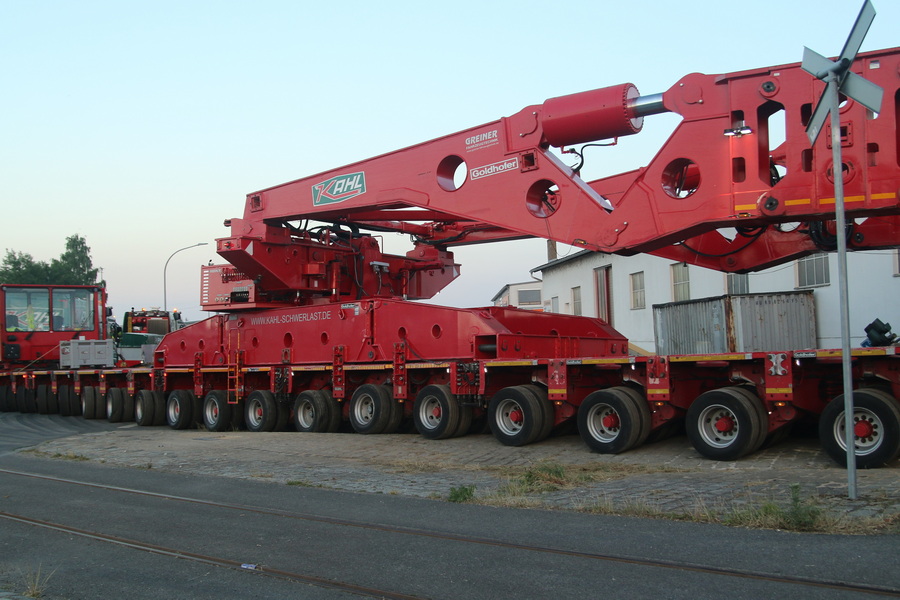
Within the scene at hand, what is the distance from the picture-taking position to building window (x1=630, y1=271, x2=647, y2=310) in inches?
1068

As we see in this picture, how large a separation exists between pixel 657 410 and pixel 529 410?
1.92m

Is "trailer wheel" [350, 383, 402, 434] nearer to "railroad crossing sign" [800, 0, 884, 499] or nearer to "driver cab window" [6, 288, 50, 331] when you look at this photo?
"railroad crossing sign" [800, 0, 884, 499]

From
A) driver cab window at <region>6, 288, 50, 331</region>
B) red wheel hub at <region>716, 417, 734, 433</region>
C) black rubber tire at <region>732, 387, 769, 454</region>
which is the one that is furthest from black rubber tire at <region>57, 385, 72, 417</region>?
A: black rubber tire at <region>732, 387, 769, 454</region>

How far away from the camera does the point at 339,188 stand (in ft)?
48.3

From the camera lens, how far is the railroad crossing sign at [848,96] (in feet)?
24.7

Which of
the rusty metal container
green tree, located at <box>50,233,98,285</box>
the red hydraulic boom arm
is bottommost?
the rusty metal container

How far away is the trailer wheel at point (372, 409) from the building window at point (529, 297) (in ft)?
137

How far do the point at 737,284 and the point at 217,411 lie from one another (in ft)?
43.6

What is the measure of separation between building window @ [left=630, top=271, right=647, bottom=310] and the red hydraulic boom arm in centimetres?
1213

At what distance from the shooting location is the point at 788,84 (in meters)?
9.20

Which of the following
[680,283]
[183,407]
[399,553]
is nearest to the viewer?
[399,553]

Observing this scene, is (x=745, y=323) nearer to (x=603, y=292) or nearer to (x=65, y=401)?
(x=603, y=292)

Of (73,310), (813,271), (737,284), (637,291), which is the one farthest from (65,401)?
(813,271)

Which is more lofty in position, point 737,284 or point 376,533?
point 737,284
